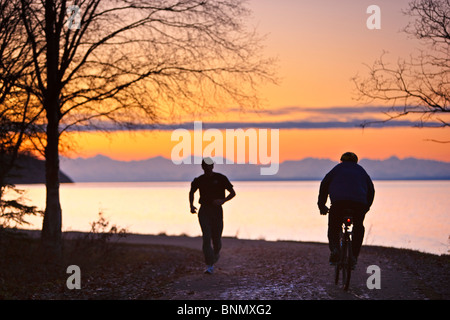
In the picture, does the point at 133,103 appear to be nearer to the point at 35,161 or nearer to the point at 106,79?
the point at 106,79

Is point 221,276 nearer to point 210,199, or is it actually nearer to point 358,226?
point 210,199

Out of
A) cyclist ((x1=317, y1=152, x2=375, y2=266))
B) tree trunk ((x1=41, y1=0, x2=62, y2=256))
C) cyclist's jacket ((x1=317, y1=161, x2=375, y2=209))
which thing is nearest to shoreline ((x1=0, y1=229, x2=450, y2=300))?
tree trunk ((x1=41, y1=0, x2=62, y2=256))

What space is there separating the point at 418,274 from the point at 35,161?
16.2m

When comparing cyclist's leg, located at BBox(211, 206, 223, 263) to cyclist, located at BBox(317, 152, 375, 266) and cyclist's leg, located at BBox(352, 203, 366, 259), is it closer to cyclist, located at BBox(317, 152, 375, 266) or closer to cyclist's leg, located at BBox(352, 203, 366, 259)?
cyclist, located at BBox(317, 152, 375, 266)

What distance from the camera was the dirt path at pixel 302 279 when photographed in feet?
35.3

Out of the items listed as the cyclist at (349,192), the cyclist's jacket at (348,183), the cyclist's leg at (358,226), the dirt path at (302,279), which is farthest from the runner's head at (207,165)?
the cyclist's leg at (358,226)

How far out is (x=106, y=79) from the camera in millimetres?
17531

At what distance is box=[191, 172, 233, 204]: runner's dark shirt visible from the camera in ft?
43.0

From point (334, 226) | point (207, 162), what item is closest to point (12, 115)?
point (207, 162)

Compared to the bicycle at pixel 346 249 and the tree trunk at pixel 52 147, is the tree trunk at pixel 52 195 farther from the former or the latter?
the bicycle at pixel 346 249

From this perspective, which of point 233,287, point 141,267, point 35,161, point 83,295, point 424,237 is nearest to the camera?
point 233,287

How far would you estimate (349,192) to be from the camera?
10797 mm

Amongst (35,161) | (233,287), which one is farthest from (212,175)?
(35,161)
